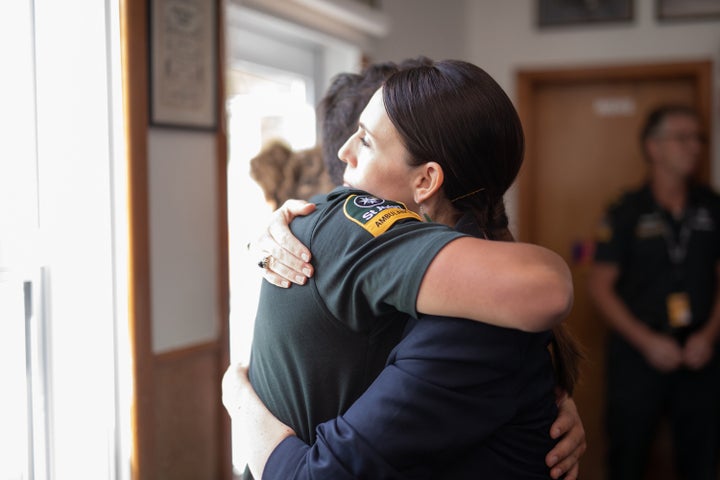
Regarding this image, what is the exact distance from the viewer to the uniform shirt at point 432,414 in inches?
37.6

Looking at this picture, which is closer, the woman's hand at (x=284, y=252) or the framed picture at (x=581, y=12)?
the woman's hand at (x=284, y=252)

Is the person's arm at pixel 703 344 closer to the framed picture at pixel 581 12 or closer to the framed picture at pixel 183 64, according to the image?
the framed picture at pixel 581 12

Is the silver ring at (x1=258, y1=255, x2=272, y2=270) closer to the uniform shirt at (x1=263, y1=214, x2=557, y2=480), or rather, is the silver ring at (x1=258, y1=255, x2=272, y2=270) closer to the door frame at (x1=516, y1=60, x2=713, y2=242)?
the uniform shirt at (x1=263, y1=214, x2=557, y2=480)

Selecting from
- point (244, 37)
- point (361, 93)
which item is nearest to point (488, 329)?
point (361, 93)

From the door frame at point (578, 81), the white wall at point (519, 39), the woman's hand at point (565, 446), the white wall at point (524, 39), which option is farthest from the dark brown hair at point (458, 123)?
the door frame at point (578, 81)

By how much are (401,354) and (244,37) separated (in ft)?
7.53

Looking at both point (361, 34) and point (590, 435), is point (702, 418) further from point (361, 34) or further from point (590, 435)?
point (361, 34)

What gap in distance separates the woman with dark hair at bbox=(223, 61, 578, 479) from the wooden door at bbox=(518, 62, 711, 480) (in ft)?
10.8

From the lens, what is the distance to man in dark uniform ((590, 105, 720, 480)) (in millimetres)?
3455

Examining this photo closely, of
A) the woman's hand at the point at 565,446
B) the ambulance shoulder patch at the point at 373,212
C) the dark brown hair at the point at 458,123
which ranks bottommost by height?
the woman's hand at the point at 565,446

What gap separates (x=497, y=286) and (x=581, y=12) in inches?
145

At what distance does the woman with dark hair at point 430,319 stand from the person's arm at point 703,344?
100 inches

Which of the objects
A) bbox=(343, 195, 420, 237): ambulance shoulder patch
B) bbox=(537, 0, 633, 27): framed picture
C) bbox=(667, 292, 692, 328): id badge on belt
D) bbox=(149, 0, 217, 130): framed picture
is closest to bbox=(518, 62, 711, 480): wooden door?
bbox=(537, 0, 633, 27): framed picture

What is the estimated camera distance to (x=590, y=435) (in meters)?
4.30
